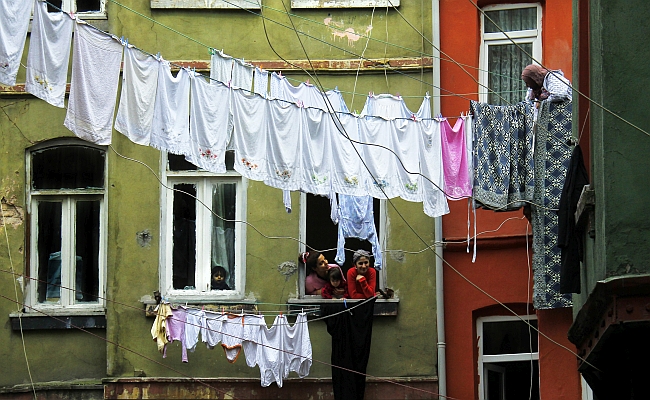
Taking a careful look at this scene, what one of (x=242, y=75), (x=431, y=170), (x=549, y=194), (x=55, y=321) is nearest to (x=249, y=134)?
(x=242, y=75)

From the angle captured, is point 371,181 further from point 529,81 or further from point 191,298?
point 191,298

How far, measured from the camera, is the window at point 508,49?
1927 cm

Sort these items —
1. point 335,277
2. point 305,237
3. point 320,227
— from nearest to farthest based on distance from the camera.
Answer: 1. point 335,277
2. point 305,237
3. point 320,227

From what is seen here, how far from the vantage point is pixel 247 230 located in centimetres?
1908

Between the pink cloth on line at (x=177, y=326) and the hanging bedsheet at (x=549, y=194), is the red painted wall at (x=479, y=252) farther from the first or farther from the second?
the pink cloth on line at (x=177, y=326)

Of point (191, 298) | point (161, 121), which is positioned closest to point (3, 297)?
point (191, 298)

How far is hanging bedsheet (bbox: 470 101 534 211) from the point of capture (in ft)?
55.8

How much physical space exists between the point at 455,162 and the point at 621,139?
15.0 feet

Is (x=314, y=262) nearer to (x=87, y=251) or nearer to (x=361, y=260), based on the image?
(x=361, y=260)

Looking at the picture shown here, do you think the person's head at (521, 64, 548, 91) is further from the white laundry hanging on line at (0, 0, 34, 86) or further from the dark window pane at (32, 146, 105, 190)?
the dark window pane at (32, 146, 105, 190)

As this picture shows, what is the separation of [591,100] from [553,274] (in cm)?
426

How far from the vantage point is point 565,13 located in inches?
746

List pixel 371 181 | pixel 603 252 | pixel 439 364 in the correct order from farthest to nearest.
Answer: pixel 439 364, pixel 371 181, pixel 603 252

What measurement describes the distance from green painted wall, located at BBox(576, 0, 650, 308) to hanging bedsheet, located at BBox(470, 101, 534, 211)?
414 cm
